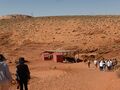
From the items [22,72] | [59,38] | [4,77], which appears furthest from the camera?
[59,38]

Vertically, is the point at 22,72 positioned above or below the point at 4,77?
below

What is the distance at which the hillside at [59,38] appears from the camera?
50469mm

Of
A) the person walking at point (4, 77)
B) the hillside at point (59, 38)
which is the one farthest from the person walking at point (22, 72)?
the hillside at point (59, 38)

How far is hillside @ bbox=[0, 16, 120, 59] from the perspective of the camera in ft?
166

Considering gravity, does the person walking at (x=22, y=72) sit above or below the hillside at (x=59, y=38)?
above

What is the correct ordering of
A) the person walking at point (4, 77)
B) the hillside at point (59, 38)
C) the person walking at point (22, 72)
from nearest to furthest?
the person walking at point (4, 77)
the person walking at point (22, 72)
the hillside at point (59, 38)

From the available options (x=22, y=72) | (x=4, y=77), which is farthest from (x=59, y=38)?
(x=4, y=77)

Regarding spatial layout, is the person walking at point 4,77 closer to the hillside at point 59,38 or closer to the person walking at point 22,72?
the person walking at point 22,72

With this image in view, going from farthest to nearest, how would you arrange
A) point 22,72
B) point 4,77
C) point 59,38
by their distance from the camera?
point 59,38 < point 22,72 < point 4,77

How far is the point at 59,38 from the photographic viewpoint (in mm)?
59281

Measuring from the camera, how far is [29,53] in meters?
50.0

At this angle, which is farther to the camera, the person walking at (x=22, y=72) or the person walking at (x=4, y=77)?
the person walking at (x=22, y=72)

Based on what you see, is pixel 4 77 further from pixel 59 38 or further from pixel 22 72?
pixel 59 38

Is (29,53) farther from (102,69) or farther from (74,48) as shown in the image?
(102,69)
